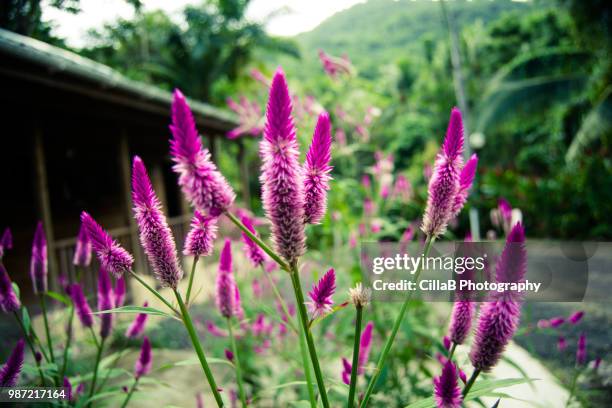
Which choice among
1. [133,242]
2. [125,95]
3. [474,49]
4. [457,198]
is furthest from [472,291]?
[474,49]

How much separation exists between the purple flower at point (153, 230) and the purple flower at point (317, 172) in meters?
0.23

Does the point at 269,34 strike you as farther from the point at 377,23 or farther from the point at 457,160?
the point at 377,23

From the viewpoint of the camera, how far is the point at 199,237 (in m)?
0.70

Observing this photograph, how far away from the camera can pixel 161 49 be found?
18.3 metres

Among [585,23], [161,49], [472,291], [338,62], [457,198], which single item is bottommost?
Answer: [472,291]

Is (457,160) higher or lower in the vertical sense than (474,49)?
lower

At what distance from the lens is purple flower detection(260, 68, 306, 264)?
21.5 inches

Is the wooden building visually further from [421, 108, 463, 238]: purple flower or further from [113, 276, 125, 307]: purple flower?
[421, 108, 463, 238]: purple flower

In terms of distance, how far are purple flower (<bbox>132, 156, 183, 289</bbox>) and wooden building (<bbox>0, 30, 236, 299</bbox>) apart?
→ 95.3 inches

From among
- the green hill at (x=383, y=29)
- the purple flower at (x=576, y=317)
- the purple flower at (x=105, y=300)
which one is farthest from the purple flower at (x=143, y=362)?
the green hill at (x=383, y=29)

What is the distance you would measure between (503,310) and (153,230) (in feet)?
1.84

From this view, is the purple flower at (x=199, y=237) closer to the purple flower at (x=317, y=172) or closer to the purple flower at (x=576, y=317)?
the purple flower at (x=317, y=172)

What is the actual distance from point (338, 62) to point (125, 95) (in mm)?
3338

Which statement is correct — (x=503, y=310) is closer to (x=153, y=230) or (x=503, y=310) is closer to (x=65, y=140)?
(x=153, y=230)
